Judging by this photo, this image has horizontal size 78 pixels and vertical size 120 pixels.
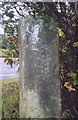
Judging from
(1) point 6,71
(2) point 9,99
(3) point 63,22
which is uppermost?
(3) point 63,22

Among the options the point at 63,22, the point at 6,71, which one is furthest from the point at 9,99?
the point at 63,22

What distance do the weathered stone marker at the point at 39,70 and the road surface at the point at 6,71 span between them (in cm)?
38

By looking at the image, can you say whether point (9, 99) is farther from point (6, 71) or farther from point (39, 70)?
point (39, 70)

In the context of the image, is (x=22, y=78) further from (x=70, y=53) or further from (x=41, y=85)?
(x=70, y=53)

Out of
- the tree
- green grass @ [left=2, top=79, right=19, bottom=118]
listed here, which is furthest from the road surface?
the tree

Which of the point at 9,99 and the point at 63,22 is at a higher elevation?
the point at 63,22

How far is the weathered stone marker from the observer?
2336 mm

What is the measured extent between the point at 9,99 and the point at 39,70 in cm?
67

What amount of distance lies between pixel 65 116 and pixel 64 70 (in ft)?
1.48

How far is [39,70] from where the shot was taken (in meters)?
2.33

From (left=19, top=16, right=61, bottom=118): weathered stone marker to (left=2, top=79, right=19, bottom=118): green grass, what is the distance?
387mm

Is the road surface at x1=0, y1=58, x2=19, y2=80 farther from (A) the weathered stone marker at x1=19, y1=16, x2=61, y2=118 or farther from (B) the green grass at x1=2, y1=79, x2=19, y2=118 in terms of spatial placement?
(A) the weathered stone marker at x1=19, y1=16, x2=61, y2=118

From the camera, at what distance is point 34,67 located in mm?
2334

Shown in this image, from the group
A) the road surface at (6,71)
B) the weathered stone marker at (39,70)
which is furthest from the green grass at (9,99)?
the weathered stone marker at (39,70)
